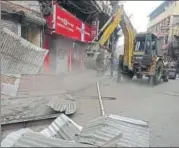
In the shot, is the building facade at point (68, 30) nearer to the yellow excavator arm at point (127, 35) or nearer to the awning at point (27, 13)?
the awning at point (27, 13)

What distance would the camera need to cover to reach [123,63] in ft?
51.7

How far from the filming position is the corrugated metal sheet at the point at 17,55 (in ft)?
35.1

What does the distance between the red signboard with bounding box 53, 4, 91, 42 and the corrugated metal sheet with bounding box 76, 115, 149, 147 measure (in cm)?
1075

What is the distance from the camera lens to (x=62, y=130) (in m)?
5.04

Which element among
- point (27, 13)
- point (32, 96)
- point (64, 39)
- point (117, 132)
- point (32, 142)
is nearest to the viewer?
point (32, 142)

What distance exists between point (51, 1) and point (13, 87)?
7238mm

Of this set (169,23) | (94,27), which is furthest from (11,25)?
(169,23)

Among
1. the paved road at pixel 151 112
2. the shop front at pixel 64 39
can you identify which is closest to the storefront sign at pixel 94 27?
the shop front at pixel 64 39

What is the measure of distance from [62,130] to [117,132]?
1190 millimetres

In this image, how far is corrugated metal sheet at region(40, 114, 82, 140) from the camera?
4.82 metres

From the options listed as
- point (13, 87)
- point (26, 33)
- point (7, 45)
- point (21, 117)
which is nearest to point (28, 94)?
point (13, 87)

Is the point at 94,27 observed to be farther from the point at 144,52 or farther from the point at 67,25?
the point at 144,52

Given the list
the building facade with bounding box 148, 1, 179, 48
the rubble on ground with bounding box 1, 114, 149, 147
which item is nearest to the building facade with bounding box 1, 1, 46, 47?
the rubble on ground with bounding box 1, 114, 149, 147

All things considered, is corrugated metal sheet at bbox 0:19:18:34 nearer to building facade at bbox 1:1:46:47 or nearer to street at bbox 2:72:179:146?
building facade at bbox 1:1:46:47
